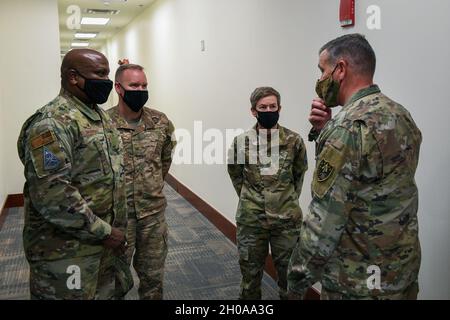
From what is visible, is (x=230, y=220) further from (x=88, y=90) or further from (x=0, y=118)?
(x=0, y=118)

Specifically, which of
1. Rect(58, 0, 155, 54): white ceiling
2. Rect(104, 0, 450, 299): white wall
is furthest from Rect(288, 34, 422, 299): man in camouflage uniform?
Rect(58, 0, 155, 54): white ceiling

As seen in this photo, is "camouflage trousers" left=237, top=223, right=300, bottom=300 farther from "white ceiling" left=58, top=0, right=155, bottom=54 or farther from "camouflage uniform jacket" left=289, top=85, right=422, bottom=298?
"white ceiling" left=58, top=0, right=155, bottom=54

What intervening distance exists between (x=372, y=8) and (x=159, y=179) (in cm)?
147

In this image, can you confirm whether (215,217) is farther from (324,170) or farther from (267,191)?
(324,170)

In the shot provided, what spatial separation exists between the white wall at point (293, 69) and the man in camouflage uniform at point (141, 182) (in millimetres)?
1001

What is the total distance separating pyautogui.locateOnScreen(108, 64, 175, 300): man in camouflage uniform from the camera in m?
2.29

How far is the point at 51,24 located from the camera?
515 centimetres

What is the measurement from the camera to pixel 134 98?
90.9 inches

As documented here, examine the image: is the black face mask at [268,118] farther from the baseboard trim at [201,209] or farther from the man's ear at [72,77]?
the baseboard trim at [201,209]

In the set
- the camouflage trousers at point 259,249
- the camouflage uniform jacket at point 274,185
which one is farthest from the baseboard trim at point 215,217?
the camouflage uniform jacket at point 274,185

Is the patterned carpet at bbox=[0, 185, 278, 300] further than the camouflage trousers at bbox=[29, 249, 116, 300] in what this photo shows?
Yes

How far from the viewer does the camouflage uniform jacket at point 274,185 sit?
2.26 meters

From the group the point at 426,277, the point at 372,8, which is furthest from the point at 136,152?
the point at 426,277

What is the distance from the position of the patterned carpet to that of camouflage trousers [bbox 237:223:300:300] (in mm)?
436
